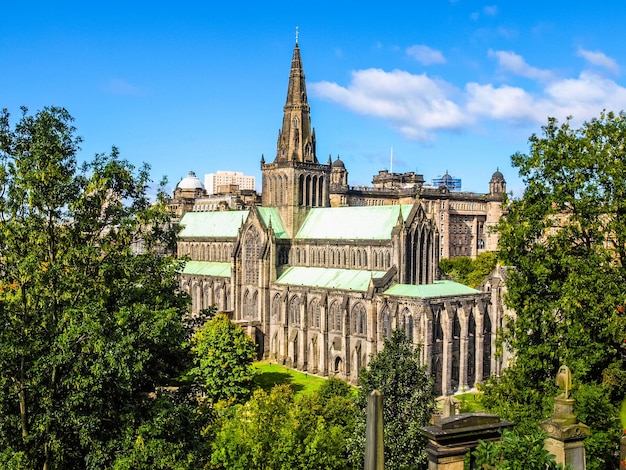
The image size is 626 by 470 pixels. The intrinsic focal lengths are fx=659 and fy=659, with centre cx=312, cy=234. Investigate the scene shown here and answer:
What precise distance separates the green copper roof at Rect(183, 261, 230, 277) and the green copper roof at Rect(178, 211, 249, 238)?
447 centimetres

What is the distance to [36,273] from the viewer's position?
22844mm

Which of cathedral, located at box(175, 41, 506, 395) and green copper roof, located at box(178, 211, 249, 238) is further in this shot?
green copper roof, located at box(178, 211, 249, 238)

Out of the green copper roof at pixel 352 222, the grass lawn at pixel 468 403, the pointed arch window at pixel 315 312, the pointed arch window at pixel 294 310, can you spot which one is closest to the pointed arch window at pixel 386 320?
the grass lawn at pixel 468 403

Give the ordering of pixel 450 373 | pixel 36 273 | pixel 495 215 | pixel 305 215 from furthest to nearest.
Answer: pixel 495 215, pixel 305 215, pixel 450 373, pixel 36 273

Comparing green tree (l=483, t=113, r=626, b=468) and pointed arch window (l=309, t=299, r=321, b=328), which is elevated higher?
green tree (l=483, t=113, r=626, b=468)

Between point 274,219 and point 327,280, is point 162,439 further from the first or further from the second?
point 274,219

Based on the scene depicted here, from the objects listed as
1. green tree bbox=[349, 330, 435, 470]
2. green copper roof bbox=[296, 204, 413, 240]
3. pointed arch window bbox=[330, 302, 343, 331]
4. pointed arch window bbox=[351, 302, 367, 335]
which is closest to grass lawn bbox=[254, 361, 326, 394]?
pointed arch window bbox=[330, 302, 343, 331]

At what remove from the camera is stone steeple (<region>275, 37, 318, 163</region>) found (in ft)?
289

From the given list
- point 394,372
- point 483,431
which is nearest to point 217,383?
point 394,372

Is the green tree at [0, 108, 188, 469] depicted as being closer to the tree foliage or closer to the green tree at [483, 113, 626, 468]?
the tree foliage

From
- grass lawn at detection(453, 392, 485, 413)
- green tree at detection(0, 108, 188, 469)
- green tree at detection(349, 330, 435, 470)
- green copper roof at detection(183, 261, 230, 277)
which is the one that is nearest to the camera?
green tree at detection(0, 108, 188, 469)

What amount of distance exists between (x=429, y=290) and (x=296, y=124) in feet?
103

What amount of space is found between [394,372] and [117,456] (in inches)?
733

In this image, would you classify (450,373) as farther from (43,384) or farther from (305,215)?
(43,384)
